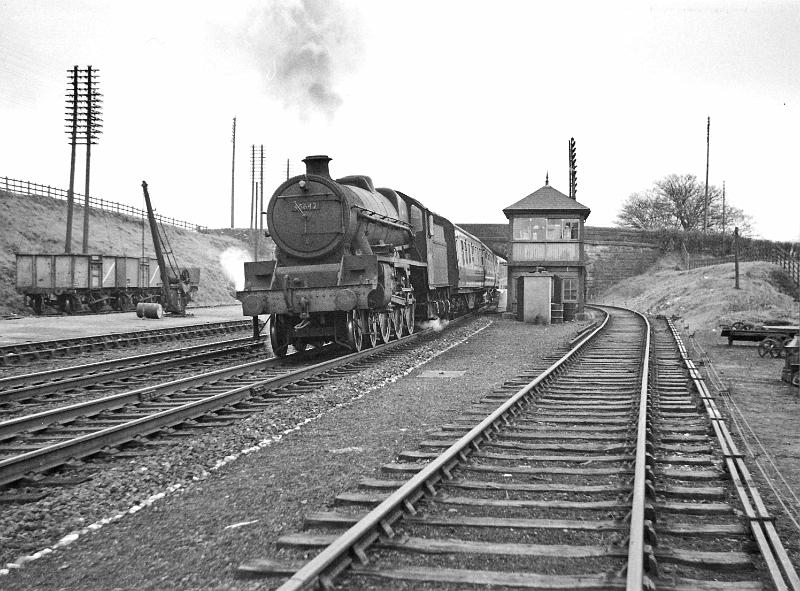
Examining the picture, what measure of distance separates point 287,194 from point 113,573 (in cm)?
973

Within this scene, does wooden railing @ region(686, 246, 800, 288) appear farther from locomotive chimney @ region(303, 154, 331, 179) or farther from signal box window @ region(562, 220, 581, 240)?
locomotive chimney @ region(303, 154, 331, 179)

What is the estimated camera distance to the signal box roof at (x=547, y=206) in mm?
26750

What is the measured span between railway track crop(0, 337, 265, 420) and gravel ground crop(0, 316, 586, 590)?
2920 mm

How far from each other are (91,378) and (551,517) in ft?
25.2

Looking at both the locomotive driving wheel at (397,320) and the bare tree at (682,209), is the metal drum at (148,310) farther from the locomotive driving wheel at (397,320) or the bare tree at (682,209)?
the bare tree at (682,209)

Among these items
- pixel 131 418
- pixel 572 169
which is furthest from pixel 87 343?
pixel 572 169

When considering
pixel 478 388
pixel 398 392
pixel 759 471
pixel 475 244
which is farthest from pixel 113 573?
pixel 475 244

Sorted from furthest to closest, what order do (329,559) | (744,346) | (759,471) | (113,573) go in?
(744,346) → (759,471) → (113,573) → (329,559)

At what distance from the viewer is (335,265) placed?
12.4 meters

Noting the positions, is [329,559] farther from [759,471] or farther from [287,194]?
[287,194]

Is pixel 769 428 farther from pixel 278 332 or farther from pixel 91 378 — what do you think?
pixel 91 378

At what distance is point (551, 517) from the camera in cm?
437

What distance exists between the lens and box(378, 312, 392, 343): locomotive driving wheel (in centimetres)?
1410

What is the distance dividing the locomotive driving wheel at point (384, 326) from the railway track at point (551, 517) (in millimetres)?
6906
